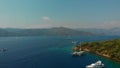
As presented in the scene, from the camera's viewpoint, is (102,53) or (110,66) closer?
(110,66)

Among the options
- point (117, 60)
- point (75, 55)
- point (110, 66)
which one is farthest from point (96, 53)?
point (110, 66)

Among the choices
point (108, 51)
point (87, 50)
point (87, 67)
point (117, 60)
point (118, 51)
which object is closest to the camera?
point (87, 67)

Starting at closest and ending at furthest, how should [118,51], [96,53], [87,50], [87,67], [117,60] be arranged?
[87,67], [117,60], [118,51], [96,53], [87,50]

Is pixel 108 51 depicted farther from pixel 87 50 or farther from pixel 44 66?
pixel 44 66

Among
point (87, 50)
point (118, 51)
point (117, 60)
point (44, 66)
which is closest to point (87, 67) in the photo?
point (44, 66)

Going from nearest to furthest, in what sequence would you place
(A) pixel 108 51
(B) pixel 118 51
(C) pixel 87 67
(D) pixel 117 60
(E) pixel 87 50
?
(C) pixel 87 67
(D) pixel 117 60
(B) pixel 118 51
(A) pixel 108 51
(E) pixel 87 50

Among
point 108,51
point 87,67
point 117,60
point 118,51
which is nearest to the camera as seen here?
point 87,67

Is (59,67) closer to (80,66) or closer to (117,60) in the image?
(80,66)

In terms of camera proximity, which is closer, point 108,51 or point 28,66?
point 28,66

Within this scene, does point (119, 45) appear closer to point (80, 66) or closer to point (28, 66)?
point (80, 66)
